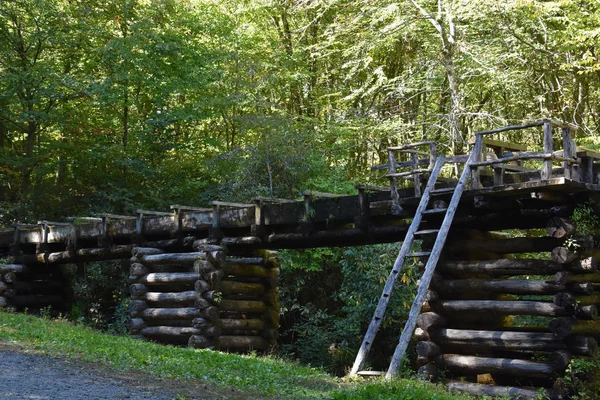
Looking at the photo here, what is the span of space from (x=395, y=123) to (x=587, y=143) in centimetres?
624

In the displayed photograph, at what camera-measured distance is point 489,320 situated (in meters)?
13.7

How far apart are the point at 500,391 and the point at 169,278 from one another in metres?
9.03

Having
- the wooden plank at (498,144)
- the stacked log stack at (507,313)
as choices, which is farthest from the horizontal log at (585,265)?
the wooden plank at (498,144)

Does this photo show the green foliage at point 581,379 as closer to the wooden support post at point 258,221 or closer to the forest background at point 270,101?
the wooden support post at point 258,221

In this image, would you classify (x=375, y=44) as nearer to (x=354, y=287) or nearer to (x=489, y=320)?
(x=354, y=287)

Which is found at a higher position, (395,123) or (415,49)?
(415,49)

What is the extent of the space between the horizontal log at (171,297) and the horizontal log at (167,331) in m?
0.65

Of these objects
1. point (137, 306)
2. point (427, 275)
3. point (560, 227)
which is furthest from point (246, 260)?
point (560, 227)

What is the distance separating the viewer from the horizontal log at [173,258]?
1789 cm

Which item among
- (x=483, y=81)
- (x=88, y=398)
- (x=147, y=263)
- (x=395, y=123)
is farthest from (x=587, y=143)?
(x=88, y=398)

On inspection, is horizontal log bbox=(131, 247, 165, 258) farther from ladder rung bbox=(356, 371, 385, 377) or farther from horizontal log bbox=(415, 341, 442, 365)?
ladder rung bbox=(356, 371, 385, 377)

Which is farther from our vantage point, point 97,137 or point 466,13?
point 97,137

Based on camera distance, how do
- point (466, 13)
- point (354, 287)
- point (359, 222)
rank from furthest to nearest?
point (466, 13), point (354, 287), point (359, 222)

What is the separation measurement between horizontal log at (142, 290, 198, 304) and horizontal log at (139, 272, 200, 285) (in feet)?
0.91
